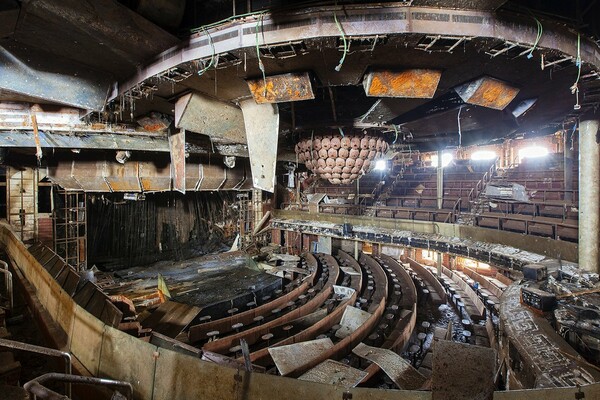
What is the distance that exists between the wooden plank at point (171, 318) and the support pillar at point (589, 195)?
822 cm

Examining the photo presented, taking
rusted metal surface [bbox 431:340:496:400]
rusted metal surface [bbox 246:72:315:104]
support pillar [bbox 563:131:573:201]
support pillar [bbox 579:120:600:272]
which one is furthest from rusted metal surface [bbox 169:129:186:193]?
support pillar [bbox 563:131:573:201]

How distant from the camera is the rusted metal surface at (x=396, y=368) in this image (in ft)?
13.1

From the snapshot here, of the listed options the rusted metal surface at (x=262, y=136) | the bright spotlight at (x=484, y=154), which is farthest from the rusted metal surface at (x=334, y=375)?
the bright spotlight at (x=484, y=154)

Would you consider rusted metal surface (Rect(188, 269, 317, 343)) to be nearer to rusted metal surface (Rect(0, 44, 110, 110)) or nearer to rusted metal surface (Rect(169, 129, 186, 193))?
rusted metal surface (Rect(169, 129, 186, 193))

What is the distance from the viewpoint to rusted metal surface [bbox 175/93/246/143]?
13.3 ft

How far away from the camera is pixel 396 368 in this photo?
430 centimetres

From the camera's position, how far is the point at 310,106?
5496 millimetres

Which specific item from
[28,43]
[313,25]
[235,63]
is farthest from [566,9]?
[28,43]

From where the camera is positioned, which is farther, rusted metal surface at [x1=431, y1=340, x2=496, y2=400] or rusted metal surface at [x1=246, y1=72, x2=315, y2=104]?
rusted metal surface at [x1=246, y1=72, x2=315, y2=104]

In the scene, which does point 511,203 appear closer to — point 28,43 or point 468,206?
point 468,206

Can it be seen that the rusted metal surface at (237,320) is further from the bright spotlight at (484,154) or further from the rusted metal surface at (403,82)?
the bright spotlight at (484,154)

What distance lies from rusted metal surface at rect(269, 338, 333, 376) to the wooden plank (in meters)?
2.45

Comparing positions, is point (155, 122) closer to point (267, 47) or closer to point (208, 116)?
point (208, 116)

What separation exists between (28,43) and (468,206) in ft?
49.0
